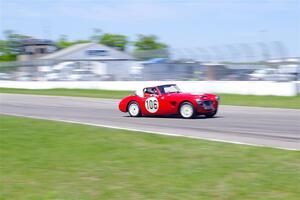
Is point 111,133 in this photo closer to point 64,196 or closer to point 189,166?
point 189,166

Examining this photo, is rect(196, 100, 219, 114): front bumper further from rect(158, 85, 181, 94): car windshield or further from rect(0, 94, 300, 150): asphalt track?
rect(158, 85, 181, 94): car windshield

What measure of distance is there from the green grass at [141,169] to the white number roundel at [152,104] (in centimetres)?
676

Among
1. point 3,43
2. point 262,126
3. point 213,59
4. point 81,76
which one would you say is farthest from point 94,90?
point 3,43

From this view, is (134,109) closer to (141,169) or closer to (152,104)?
(152,104)

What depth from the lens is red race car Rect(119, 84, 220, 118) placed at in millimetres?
15969

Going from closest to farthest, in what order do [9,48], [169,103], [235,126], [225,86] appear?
[235,126] → [169,103] → [225,86] → [9,48]

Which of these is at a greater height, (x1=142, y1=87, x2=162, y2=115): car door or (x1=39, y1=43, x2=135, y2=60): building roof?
(x1=39, y1=43, x2=135, y2=60): building roof

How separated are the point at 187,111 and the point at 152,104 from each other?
1.33 metres

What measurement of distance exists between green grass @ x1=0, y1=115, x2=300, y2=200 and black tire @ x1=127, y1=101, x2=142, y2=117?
7.45 meters

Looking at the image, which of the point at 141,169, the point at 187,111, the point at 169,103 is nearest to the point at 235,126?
the point at 187,111

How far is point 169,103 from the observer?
16.5m

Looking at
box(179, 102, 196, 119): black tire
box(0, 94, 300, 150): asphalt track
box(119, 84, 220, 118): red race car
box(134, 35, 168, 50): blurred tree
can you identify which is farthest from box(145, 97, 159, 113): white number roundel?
box(134, 35, 168, 50): blurred tree

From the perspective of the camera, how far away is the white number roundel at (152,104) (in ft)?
55.3

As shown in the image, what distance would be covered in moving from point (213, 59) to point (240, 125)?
54.2 ft
